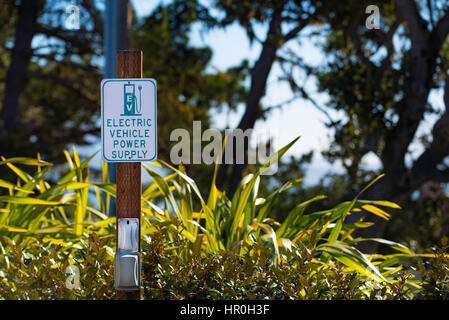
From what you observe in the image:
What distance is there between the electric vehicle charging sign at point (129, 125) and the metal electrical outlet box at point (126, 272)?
0.54 meters

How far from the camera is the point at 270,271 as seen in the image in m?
3.28

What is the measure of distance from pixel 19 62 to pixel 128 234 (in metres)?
11.7

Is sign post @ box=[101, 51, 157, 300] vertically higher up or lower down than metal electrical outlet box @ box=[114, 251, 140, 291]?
higher up

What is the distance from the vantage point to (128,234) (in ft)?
9.95

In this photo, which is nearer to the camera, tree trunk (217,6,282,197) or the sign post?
the sign post

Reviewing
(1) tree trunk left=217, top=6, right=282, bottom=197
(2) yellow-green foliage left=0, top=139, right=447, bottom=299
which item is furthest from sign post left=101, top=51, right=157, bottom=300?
(1) tree trunk left=217, top=6, right=282, bottom=197

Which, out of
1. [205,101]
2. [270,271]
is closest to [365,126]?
[270,271]

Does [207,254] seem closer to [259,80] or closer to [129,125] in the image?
[129,125]

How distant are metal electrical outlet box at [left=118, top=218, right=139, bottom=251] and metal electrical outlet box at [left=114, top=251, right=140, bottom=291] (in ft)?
0.15

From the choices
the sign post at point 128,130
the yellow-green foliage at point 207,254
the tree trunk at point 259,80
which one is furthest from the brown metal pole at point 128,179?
the tree trunk at point 259,80

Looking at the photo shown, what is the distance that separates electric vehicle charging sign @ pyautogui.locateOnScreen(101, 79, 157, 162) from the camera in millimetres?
3043

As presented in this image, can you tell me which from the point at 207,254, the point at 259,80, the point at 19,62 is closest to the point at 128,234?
the point at 207,254

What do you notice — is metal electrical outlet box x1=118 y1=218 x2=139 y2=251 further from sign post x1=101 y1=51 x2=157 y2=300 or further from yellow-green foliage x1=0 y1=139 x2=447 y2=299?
yellow-green foliage x1=0 y1=139 x2=447 y2=299
